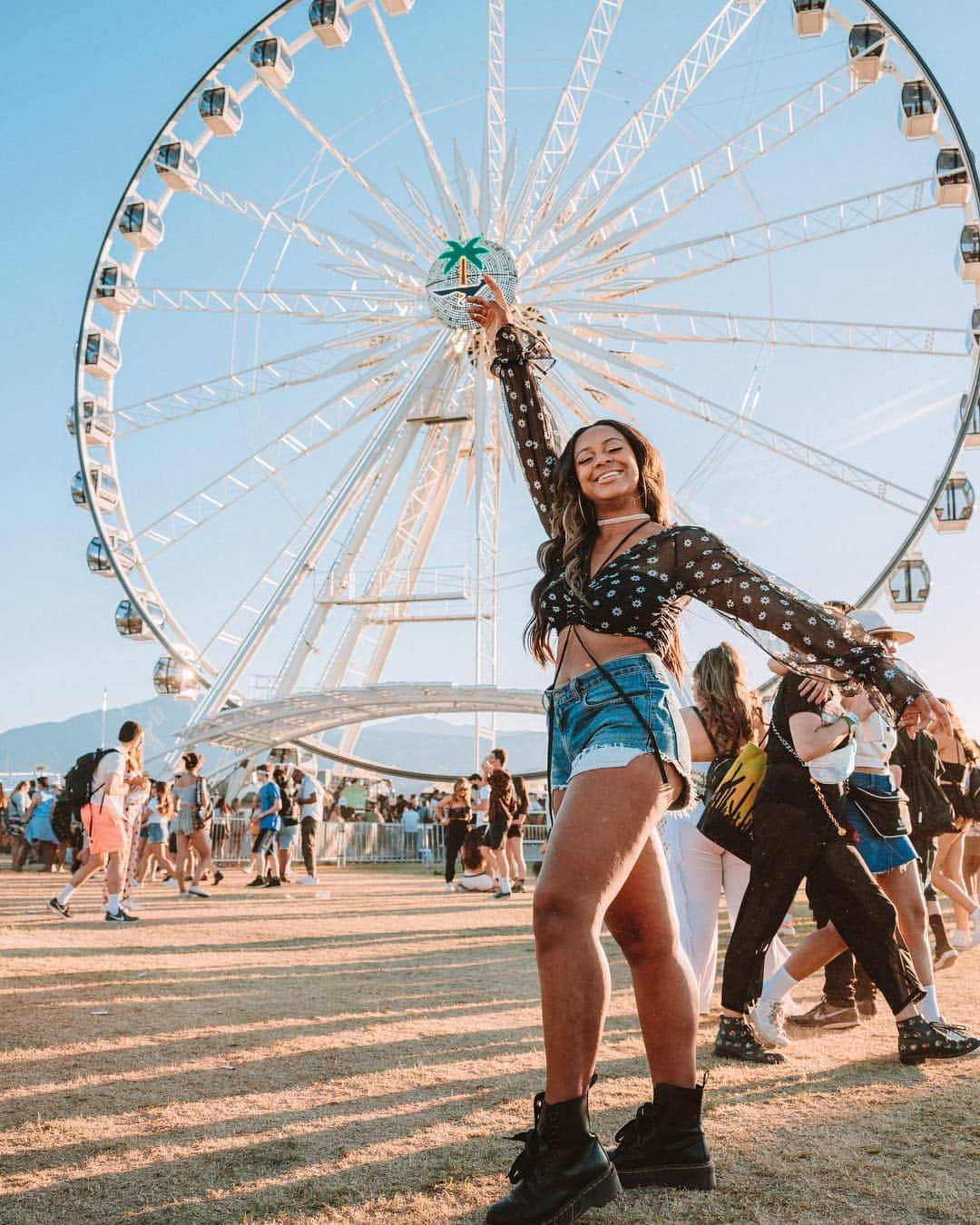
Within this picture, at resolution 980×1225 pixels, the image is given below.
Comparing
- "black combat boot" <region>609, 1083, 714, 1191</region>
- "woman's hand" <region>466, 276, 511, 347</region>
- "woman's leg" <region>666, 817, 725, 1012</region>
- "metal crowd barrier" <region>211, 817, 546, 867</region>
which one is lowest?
"metal crowd barrier" <region>211, 817, 546, 867</region>

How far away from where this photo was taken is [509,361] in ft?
12.1

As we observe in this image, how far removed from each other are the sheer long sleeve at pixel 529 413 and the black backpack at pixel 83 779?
7.04 metres

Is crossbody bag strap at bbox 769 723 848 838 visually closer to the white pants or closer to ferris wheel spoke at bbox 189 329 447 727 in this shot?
the white pants

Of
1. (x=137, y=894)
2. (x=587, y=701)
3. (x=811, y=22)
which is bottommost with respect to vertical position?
(x=137, y=894)

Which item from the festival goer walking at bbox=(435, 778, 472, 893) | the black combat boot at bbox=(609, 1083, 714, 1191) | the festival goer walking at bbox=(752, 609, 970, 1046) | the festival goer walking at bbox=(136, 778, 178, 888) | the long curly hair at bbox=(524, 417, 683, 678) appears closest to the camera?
the black combat boot at bbox=(609, 1083, 714, 1191)

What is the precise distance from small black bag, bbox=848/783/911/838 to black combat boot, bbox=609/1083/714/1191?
2.52 metres

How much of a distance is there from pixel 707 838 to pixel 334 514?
641 inches

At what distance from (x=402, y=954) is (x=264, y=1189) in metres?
5.22

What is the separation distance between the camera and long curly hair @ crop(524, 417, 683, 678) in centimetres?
292

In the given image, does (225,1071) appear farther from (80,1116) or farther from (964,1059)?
(964,1059)

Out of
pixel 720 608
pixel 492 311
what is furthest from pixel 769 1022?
pixel 492 311

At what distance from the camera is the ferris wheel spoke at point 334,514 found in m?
20.8

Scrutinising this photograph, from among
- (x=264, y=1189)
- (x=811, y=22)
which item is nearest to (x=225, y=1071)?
(x=264, y=1189)

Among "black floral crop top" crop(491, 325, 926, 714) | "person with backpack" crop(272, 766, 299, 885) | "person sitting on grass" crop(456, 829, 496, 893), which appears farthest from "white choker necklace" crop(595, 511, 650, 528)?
"person with backpack" crop(272, 766, 299, 885)
